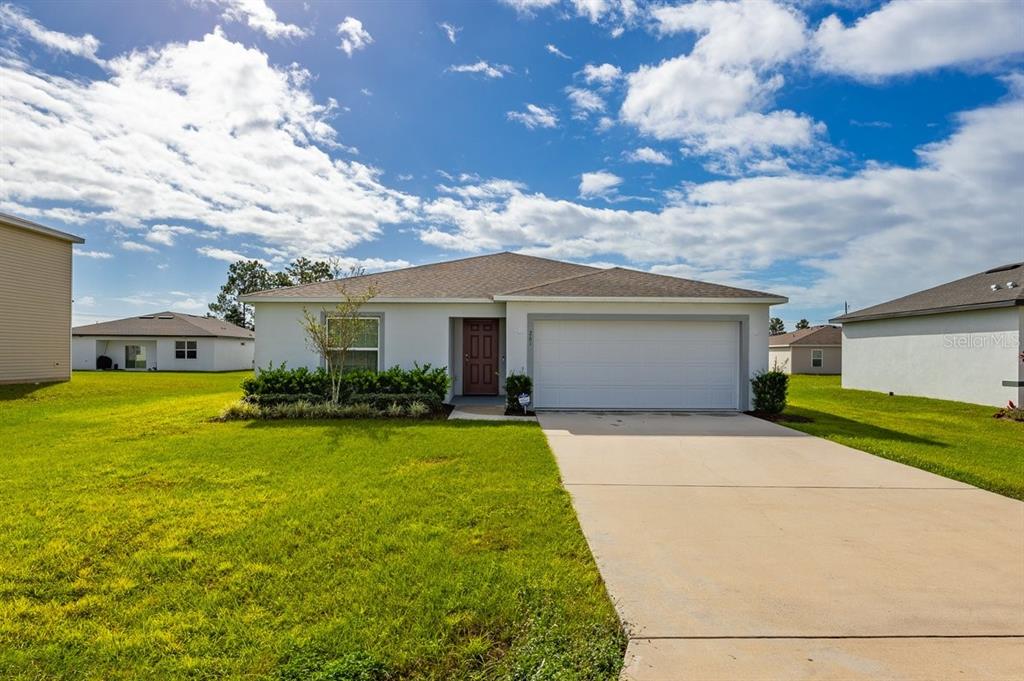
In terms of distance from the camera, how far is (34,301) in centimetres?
1736

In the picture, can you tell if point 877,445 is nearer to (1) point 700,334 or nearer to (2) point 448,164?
(1) point 700,334

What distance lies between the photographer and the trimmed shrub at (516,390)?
434 inches

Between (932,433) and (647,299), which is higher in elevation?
(647,299)

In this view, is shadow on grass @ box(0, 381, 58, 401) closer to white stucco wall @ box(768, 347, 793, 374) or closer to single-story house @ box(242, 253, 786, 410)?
single-story house @ box(242, 253, 786, 410)

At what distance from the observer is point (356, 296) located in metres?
12.2

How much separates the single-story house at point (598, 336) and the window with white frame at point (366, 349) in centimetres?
3

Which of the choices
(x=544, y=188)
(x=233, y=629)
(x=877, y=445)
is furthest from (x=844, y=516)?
Answer: (x=544, y=188)

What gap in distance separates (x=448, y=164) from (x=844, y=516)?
14.3 metres

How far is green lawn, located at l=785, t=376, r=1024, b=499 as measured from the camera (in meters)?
6.48

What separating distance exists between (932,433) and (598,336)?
22.7 ft

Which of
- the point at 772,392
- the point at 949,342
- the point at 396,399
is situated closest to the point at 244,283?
the point at 396,399

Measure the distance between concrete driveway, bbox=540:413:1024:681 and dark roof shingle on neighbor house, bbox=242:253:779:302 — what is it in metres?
5.68

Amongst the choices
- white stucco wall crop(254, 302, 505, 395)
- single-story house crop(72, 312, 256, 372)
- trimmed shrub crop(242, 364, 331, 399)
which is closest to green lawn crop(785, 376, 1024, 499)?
white stucco wall crop(254, 302, 505, 395)

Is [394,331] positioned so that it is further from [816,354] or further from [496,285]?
[816,354]
